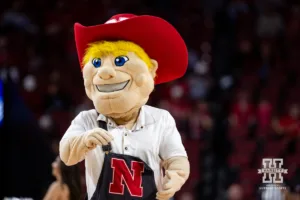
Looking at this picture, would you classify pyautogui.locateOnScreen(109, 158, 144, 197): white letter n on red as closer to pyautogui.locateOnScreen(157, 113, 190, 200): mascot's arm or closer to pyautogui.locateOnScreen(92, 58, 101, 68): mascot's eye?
pyautogui.locateOnScreen(157, 113, 190, 200): mascot's arm

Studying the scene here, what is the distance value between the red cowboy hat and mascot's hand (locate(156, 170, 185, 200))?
36 cm

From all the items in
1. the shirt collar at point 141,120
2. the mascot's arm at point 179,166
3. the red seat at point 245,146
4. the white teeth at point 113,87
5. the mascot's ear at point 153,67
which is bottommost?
the mascot's arm at point 179,166

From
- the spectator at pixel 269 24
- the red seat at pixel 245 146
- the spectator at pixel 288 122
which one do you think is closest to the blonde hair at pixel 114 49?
the red seat at pixel 245 146

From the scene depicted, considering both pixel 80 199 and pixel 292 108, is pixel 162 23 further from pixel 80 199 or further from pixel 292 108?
pixel 292 108

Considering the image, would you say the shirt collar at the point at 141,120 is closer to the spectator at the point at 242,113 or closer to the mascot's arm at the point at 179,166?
the mascot's arm at the point at 179,166

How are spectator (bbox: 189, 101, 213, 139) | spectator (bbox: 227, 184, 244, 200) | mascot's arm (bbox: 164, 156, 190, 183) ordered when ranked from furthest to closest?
spectator (bbox: 189, 101, 213, 139) → spectator (bbox: 227, 184, 244, 200) → mascot's arm (bbox: 164, 156, 190, 183)

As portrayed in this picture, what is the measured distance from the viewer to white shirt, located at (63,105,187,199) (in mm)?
2270

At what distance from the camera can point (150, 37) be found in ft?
7.63

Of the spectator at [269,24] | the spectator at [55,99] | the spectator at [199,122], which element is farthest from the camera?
the spectator at [269,24]

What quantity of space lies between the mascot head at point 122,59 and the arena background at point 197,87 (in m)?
0.88

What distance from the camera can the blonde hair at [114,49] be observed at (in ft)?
7.50

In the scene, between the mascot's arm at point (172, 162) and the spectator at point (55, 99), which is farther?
the spectator at point (55, 99)

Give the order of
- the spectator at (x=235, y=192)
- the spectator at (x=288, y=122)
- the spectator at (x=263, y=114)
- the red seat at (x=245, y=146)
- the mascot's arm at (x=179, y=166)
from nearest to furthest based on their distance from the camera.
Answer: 1. the mascot's arm at (x=179, y=166)
2. the spectator at (x=235, y=192)
3. the red seat at (x=245, y=146)
4. the spectator at (x=288, y=122)
5. the spectator at (x=263, y=114)

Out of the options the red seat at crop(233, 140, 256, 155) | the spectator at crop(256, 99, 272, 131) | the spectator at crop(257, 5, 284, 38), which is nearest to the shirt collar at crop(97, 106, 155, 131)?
the red seat at crop(233, 140, 256, 155)
